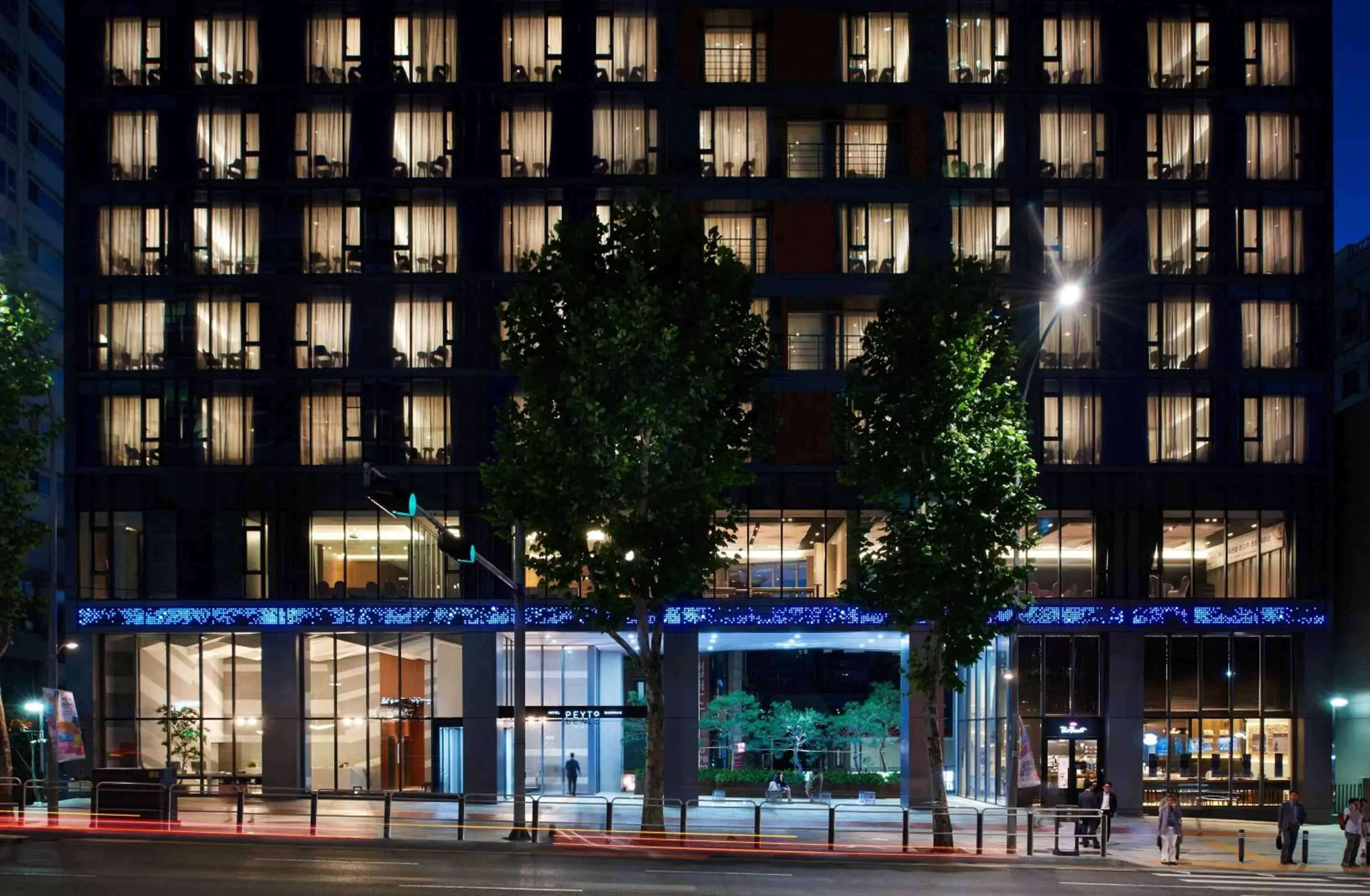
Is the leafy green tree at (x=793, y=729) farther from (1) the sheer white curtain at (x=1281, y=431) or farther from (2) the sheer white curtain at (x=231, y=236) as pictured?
(2) the sheer white curtain at (x=231, y=236)

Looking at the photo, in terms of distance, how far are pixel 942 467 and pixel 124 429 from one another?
97.1 feet

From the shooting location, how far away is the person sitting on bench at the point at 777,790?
48.8 m

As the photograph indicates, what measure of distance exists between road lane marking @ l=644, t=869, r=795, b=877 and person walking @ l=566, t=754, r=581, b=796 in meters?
21.1

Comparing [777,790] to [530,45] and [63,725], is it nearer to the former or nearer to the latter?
[63,725]

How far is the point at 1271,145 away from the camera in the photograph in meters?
50.9

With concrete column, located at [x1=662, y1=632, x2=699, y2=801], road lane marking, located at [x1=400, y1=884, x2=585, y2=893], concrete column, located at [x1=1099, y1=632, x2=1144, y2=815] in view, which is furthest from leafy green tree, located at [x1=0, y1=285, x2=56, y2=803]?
concrete column, located at [x1=1099, y1=632, x2=1144, y2=815]

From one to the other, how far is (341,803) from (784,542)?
649 inches

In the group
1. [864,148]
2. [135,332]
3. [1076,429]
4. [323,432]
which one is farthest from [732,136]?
[135,332]

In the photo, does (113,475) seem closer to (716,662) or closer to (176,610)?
(176,610)

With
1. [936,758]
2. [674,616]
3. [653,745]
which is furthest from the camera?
[674,616]

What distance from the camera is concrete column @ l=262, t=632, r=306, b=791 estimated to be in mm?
50219

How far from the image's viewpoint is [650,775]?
35.6 m

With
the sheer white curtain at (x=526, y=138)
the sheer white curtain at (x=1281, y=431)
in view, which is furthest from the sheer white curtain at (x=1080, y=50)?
the sheer white curtain at (x=526, y=138)

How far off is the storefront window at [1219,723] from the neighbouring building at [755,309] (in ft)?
0.43
